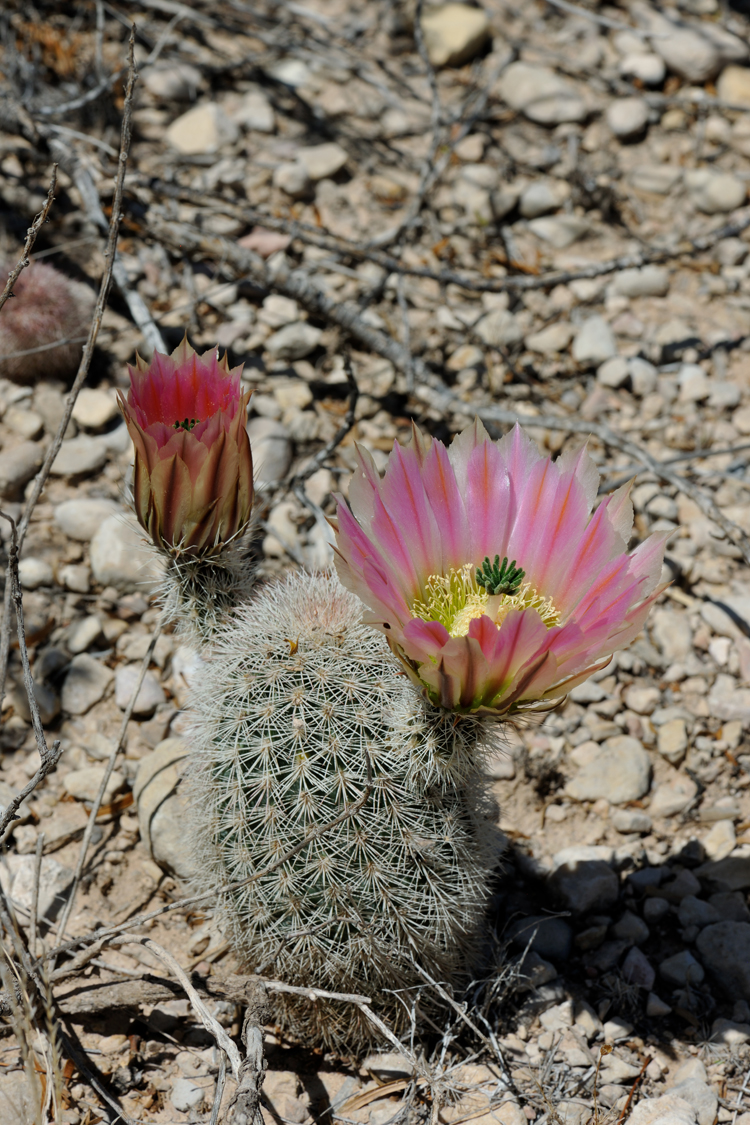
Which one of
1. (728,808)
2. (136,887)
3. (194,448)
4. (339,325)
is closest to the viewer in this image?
(194,448)

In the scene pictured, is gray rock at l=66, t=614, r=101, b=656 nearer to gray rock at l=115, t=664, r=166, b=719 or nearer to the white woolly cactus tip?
gray rock at l=115, t=664, r=166, b=719

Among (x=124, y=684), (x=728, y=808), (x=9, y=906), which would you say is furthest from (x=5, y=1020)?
(x=728, y=808)

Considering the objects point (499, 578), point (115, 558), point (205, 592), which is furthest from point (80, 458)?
→ point (499, 578)

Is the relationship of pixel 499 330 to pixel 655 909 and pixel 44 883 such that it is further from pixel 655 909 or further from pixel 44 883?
pixel 44 883

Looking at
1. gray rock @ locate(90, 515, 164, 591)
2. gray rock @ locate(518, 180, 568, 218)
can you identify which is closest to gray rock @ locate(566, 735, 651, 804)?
gray rock @ locate(90, 515, 164, 591)

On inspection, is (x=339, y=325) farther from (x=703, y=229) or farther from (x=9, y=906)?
(x=9, y=906)

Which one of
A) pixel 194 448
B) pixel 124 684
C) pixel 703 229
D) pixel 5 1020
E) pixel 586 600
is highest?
pixel 703 229

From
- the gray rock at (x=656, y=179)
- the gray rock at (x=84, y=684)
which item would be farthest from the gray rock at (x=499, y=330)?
the gray rock at (x=84, y=684)

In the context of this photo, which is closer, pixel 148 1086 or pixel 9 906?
pixel 9 906
